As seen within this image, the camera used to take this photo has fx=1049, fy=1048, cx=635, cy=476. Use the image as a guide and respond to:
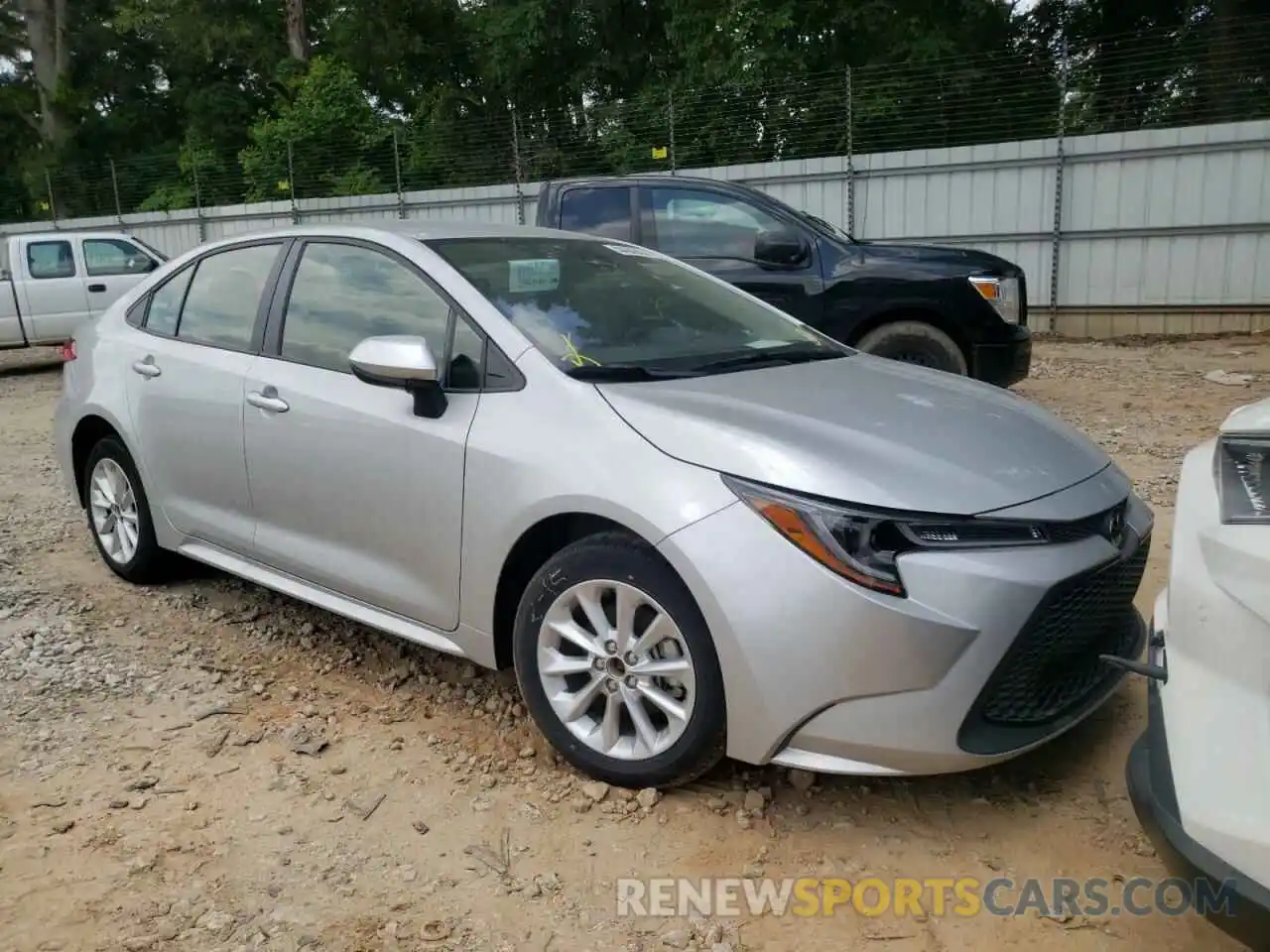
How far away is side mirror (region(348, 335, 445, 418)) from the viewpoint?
9.41 ft

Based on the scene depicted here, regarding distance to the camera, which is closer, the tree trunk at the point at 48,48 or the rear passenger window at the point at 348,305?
the rear passenger window at the point at 348,305

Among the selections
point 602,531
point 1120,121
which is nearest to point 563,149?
point 1120,121

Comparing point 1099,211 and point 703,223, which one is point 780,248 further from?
point 1099,211

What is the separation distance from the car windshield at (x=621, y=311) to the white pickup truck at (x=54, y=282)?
1031 centimetres

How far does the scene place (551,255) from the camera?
11.6 feet

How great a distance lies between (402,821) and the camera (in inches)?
107

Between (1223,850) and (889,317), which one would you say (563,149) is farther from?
(1223,850)

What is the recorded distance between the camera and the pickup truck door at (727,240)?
23.3 ft

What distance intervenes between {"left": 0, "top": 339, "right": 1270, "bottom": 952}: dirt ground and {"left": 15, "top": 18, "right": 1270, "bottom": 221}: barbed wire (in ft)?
34.6

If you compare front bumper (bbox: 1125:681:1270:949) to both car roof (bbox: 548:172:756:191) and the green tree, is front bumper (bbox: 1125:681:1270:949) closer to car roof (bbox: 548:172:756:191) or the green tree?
car roof (bbox: 548:172:756:191)

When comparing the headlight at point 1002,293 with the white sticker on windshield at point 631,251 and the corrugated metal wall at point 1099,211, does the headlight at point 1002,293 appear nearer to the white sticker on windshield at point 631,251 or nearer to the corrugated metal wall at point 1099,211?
the white sticker on windshield at point 631,251

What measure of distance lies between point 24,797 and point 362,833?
3.25ft

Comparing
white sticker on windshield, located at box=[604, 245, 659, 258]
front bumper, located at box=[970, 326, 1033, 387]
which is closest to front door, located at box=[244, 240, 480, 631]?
white sticker on windshield, located at box=[604, 245, 659, 258]

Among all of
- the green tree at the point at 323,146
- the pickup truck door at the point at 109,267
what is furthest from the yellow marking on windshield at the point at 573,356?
the green tree at the point at 323,146
